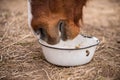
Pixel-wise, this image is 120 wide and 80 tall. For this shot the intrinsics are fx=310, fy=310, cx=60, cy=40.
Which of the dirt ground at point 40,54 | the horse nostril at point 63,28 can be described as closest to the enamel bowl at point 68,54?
the dirt ground at point 40,54

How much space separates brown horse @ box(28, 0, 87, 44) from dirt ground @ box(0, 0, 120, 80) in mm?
356

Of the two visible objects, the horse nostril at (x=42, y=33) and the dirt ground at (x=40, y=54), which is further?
the dirt ground at (x=40, y=54)

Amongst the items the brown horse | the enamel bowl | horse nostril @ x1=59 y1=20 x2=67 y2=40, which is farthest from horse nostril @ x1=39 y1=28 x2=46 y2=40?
the enamel bowl

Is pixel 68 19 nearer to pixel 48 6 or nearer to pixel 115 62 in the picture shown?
pixel 48 6

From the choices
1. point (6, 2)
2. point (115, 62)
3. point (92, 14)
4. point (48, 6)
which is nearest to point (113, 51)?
point (115, 62)

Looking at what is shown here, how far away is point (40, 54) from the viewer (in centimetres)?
244

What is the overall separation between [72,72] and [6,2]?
8.25 ft

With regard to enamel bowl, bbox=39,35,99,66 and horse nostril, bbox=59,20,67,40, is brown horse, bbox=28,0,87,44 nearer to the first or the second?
horse nostril, bbox=59,20,67,40

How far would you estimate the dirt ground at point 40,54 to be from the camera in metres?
2.09

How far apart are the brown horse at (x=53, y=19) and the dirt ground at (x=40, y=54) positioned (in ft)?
1.17

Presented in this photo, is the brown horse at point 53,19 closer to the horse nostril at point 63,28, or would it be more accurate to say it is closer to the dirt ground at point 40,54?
the horse nostril at point 63,28

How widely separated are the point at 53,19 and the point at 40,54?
0.71m

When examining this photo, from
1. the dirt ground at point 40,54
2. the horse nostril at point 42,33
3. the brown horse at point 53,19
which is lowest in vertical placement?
the dirt ground at point 40,54

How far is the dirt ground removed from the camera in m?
2.09
